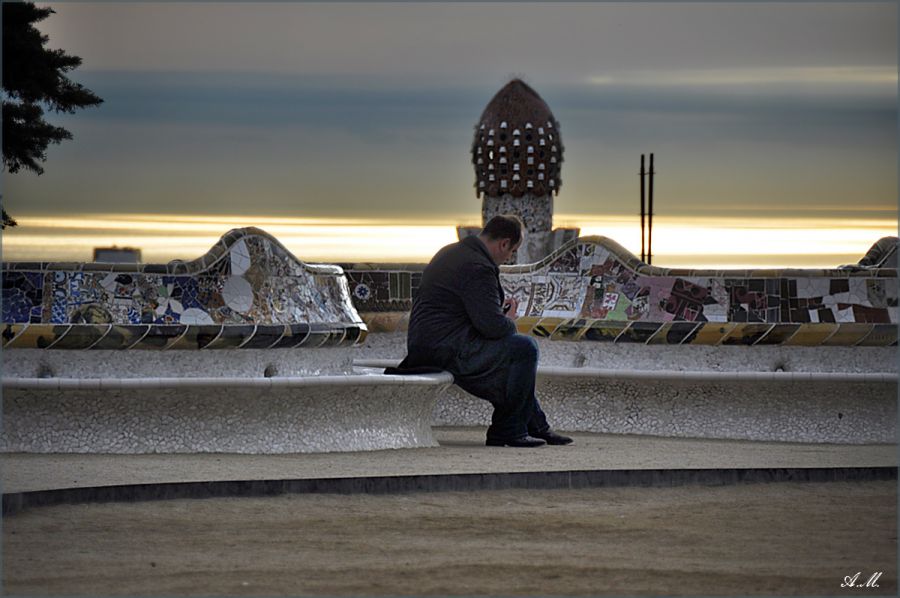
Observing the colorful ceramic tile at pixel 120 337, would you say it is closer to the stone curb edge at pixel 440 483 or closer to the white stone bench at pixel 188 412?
the white stone bench at pixel 188 412

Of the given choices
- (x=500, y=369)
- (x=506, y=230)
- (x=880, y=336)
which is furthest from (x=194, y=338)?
(x=880, y=336)

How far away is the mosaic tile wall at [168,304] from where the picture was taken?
33.9ft

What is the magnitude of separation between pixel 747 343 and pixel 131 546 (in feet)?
21.5

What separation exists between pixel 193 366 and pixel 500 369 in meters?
1.92

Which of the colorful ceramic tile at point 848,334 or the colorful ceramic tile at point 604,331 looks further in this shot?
the colorful ceramic tile at point 604,331

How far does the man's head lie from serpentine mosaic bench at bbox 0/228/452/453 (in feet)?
2.85

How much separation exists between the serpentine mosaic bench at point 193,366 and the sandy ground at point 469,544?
82.2 inches

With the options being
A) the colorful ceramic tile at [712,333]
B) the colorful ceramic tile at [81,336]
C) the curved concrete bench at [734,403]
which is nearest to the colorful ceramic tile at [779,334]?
the colorful ceramic tile at [712,333]

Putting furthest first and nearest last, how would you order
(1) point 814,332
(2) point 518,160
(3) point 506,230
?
(2) point 518,160, (1) point 814,332, (3) point 506,230

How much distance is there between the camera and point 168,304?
10555 mm

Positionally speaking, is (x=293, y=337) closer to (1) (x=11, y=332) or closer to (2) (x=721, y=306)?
(1) (x=11, y=332)

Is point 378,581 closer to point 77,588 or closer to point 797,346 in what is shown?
point 77,588

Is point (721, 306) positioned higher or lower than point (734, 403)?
higher

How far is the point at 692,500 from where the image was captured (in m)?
8.16
